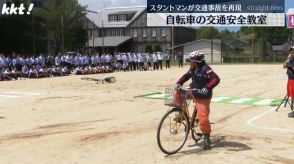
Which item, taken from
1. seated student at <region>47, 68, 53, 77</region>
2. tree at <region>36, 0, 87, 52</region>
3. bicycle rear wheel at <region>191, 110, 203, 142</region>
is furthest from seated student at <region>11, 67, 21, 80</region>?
tree at <region>36, 0, 87, 52</region>

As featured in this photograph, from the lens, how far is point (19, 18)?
2456 inches

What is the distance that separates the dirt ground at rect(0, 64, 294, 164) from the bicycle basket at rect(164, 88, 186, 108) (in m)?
0.87

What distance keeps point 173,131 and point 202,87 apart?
36.6 inches

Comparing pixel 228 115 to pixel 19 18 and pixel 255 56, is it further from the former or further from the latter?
pixel 19 18

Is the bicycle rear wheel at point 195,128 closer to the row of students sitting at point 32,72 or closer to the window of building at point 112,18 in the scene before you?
the row of students sitting at point 32,72

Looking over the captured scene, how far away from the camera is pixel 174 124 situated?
28.3ft

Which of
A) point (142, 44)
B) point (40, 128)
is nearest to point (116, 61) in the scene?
point (40, 128)

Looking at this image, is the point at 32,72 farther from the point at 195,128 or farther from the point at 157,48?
the point at 157,48

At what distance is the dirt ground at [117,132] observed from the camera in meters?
8.33

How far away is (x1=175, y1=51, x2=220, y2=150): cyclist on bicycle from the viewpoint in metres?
8.59

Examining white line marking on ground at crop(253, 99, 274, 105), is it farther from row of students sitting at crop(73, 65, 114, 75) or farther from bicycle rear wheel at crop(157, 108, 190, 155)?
row of students sitting at crop(73, 65, 114, 75)

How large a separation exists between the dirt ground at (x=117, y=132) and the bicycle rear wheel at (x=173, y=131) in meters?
0.16

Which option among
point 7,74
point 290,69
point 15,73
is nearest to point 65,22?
point 15,73

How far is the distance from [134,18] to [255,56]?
41106mm
